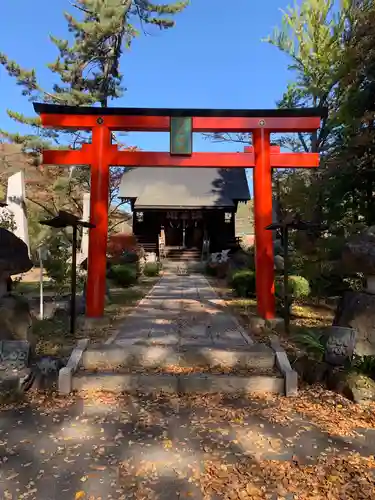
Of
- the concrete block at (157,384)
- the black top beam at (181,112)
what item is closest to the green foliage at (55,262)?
the black top beam at (181,112)

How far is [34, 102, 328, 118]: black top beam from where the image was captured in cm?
704

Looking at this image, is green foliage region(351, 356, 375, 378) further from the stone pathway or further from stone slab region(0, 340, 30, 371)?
stone slab region(0, 340, 30, 371)

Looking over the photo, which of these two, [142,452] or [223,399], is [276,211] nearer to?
[223,399]

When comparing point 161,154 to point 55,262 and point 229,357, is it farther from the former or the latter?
point 229,357

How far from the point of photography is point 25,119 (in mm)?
17984

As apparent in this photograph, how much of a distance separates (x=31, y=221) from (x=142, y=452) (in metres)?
9.96

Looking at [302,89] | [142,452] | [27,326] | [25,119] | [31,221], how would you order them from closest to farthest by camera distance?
[142,452], [27,326], [31,221], [25,119], [302,89]

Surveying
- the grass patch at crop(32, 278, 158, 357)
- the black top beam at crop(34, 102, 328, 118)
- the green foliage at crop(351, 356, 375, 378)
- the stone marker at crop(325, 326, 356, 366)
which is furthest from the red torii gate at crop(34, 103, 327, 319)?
the green foliage at crop(351, 356, 375, 378)

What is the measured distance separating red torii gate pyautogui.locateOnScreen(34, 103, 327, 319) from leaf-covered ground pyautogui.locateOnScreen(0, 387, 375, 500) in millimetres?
3104

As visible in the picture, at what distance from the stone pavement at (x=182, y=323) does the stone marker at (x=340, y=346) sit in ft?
4.62

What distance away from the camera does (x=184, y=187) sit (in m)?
22.0

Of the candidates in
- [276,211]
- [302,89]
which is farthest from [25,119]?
[302,89]

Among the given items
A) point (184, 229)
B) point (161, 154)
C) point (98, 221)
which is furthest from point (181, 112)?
point (184, 229)

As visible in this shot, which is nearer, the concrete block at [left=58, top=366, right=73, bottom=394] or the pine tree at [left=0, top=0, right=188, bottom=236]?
the concrete block at [left=58, top=366, right=73, bottom=394]
